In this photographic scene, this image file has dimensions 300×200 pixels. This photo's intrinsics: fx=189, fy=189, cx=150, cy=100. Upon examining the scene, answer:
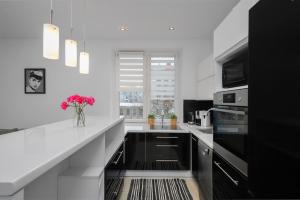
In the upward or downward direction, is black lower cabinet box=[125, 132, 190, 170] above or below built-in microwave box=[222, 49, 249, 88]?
below

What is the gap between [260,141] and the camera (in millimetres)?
759

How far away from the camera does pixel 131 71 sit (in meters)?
4.05

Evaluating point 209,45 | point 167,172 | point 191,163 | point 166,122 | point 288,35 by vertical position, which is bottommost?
point 167,172

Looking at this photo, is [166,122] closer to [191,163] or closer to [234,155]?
[191,163]

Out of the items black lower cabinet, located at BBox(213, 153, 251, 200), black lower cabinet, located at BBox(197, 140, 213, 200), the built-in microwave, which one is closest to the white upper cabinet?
the built-in microwave

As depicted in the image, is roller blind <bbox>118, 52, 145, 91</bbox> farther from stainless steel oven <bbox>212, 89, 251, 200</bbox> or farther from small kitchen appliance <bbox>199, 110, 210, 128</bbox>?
stainless steel oven <bbox>212, 89, 251, 200</bbox>

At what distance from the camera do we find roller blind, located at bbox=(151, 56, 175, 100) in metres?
4.09

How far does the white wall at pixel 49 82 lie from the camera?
401 centimetres

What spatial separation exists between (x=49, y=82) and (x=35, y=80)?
0.29 meters

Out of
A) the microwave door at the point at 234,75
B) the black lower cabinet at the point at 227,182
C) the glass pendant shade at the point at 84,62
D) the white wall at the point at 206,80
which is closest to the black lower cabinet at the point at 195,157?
the white wall at the point at 206,80

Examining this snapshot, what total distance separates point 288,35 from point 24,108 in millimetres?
4692

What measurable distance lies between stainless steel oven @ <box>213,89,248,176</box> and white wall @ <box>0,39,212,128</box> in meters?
2.35

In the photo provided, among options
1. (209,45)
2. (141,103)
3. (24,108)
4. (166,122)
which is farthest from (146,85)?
(24,108)

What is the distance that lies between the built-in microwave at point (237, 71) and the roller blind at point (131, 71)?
2573mm
